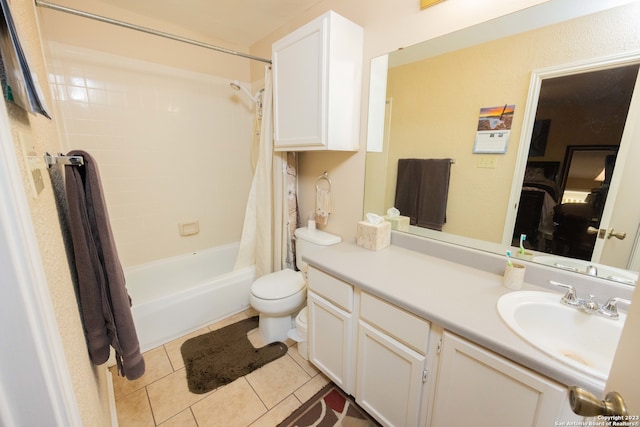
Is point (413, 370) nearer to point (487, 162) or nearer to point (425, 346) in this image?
point (425, 346)

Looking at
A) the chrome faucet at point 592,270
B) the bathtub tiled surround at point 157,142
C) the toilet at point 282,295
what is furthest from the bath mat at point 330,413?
the bathtub tiled surround at point 157,142

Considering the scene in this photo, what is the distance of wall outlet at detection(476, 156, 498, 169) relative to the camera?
4.03 ft

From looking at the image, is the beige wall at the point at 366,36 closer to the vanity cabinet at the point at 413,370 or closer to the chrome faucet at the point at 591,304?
the vanity cabinet at the point at 413,370

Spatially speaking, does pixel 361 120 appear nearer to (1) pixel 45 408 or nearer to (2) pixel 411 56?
(2) pixel 411 56

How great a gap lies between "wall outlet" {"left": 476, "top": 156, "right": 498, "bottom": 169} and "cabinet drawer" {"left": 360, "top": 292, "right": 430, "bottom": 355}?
2.65 ft

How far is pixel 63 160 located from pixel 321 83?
1.16 meters

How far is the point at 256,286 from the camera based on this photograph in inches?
71.6

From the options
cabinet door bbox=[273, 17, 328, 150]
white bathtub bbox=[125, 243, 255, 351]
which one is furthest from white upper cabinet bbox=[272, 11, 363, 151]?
white bathtub bbox=[125, 243, 255, 351]

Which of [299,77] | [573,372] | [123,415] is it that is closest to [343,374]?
[573,372]

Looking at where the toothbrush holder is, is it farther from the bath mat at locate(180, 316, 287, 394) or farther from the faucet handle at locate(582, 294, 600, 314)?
the bath mat at locate(180, 316, 287, 394)

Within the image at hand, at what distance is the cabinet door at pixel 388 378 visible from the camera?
3.45 ft

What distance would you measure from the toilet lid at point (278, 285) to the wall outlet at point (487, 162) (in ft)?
4.35

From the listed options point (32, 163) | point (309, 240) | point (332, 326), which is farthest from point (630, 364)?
point (309, 240)

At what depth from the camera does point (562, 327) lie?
3.13ft
